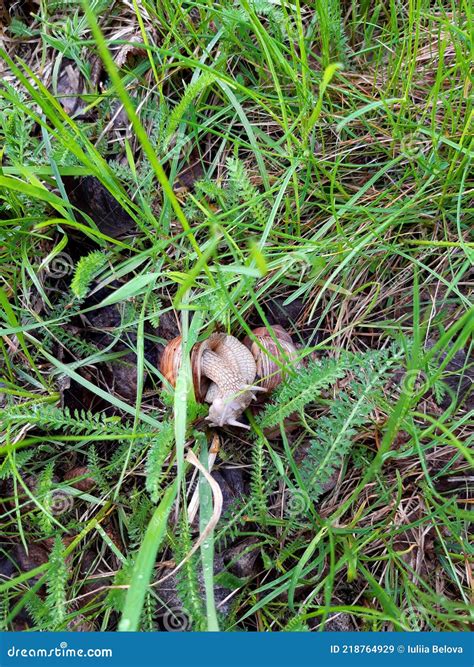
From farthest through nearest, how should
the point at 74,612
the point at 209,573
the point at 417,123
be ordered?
1. the point at 417,123
2. the point at 74,612
3. the point at 209,573

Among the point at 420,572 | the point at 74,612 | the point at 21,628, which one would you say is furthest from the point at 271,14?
the point at 21,628

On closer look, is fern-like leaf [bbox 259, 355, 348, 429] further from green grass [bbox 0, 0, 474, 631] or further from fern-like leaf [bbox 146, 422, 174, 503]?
fern-like leaf [bbox 146, 422, 174, 503]

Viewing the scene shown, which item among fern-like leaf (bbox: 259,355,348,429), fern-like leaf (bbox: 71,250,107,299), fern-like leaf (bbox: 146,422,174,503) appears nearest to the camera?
fern-like leaf (bbox: 146,422,174,503)

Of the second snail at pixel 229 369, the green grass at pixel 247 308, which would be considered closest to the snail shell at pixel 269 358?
the second snail at pixel 229 369

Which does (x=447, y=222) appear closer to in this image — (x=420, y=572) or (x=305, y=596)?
(x=420, y=572)
